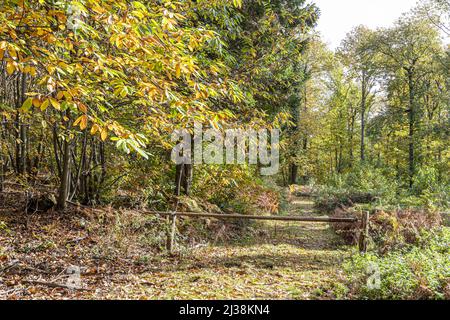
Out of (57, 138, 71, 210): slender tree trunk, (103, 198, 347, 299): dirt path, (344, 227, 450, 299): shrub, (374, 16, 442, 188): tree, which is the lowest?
(103, 198, 347, 299): dirt path

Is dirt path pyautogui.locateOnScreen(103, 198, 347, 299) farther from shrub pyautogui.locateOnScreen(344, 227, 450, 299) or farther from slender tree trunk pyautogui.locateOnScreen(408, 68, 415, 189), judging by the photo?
slender tree trunk pyautogui.locateOnScreen(408, 68, 415, 189)

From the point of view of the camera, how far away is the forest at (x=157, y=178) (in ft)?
10.3

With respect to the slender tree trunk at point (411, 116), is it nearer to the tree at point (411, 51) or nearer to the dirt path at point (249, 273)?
the tree at point (411, 51)

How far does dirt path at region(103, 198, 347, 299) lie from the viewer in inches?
155

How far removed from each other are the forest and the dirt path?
0.12 feet

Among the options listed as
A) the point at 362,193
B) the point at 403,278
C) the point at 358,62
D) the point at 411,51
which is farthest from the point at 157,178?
the point at 358,62

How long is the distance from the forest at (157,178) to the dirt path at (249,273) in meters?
0.04

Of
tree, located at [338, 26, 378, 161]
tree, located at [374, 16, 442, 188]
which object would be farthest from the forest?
tree, located at [338, 26, 378, 161]

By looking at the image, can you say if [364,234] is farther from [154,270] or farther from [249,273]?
[154,270]

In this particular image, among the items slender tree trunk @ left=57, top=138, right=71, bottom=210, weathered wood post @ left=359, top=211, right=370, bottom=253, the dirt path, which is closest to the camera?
the dirt path

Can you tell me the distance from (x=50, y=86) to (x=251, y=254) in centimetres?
486

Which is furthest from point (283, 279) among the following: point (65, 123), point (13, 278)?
point (65, 123)

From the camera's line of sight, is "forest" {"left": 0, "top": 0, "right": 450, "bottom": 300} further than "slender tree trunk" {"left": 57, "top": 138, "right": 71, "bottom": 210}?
No

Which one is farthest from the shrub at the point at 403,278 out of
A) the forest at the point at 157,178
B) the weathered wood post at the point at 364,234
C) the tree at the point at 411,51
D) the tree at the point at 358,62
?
the tree at the point at 358,62
